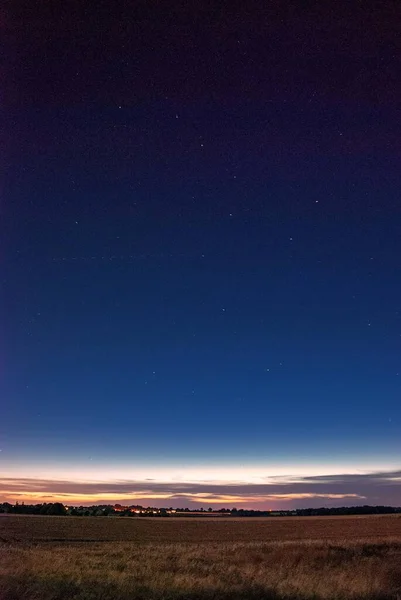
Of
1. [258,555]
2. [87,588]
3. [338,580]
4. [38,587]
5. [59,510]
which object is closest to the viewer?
[38,587]

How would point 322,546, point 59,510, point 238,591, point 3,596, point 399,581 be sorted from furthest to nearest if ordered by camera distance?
point 59,510 → point 322,546 → point 399,581 → point 238,591 → point 3,596

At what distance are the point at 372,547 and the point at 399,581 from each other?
16.5m

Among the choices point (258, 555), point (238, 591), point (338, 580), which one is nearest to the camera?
point (238, 591)

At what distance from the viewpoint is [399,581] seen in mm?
16906

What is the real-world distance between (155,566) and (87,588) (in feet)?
21.3

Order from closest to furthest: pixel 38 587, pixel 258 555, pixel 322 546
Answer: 1. pixel 38 587
2. pixel 258 555
3. pixel 322 546

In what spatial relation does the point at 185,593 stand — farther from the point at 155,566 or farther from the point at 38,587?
the point at 155,566

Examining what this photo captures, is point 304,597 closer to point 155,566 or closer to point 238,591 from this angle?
point 238,591

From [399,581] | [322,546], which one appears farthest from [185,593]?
[322,546]

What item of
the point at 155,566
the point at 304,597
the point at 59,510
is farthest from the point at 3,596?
the point at 59,510

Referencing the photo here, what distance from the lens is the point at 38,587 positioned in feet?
36.4

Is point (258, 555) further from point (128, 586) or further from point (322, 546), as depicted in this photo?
point (128, 586)

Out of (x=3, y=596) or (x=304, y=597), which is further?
(x=304, y=597)

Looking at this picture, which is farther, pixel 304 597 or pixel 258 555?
pixel 258 555
